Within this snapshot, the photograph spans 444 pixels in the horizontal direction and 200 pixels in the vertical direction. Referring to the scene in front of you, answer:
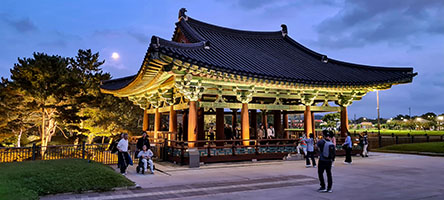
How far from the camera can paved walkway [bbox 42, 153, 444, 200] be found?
7840 mm

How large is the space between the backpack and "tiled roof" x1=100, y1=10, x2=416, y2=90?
6080 mm

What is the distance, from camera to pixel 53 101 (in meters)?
24.7

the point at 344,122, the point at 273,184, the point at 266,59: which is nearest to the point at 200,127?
the point at 266,59

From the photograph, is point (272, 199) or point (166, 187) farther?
point (166, 187)

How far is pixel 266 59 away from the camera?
1866cm

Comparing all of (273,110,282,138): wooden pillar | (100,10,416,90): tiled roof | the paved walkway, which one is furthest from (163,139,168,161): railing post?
(273,110,282,138): wooden pillar

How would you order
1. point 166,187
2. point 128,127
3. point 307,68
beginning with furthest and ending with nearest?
point 128,127, point 307,68, point 166,187

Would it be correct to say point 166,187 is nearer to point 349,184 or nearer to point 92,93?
point 349,184

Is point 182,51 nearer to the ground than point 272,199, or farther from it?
farther from it

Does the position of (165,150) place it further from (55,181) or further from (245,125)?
(55,181)

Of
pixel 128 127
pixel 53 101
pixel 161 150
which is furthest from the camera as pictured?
pixel 128 127

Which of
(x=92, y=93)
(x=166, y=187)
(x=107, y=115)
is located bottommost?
(x=166, y=187)

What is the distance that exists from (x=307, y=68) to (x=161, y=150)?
34.3ft

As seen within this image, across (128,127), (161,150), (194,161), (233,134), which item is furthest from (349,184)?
(128,127)
